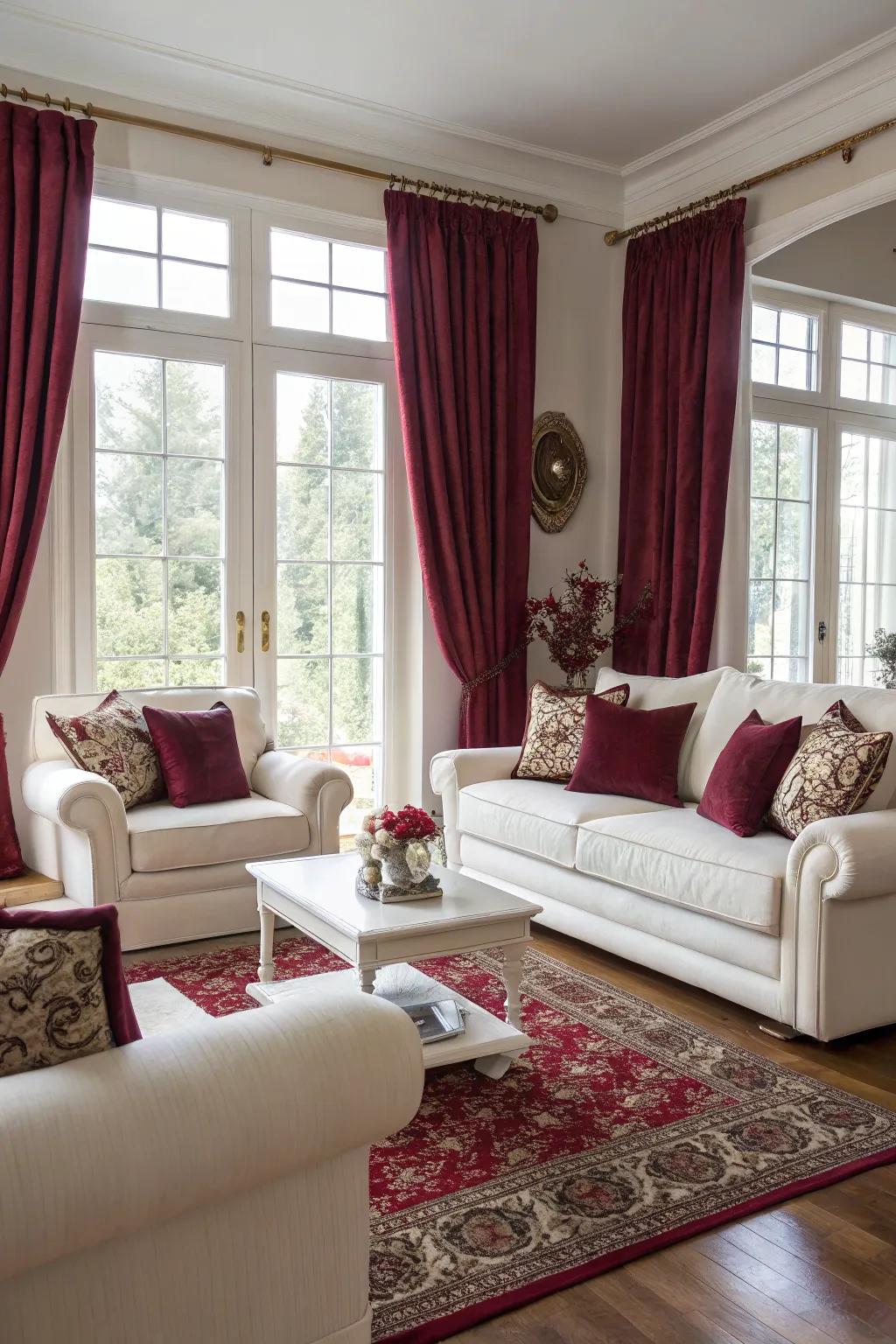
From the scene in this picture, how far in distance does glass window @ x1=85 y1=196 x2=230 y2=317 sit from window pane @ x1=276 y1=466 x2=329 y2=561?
0.79 metres

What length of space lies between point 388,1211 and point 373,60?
432cm

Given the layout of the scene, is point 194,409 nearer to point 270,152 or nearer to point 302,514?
point 302,514

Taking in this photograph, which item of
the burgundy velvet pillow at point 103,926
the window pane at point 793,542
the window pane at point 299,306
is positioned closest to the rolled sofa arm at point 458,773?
the window pane at point 299,306

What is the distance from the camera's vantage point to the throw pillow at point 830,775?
10.8 feet

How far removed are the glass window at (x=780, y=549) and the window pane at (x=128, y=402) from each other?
9.92 ft

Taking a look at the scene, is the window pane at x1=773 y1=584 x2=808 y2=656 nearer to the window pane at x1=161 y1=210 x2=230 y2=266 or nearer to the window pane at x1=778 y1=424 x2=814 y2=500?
the window pane at x1=778 y1=424 x2=814 y2=500

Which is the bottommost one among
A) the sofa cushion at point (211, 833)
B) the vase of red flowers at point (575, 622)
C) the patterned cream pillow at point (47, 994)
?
the sofa cushion at point (211, 833)

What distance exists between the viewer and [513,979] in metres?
2.98

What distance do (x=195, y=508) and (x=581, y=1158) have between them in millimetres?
3414

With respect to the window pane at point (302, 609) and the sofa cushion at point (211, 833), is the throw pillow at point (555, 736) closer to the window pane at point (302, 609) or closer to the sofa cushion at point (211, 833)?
the sofa cushion at point (211, 833)

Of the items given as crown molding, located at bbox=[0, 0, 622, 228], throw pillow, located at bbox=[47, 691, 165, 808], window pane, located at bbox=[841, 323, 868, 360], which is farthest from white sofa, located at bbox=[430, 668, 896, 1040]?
window pane, located at bbox=[841, 323, 868, 360]

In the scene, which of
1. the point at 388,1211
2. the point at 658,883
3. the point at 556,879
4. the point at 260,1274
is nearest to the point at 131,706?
the point at 556,879

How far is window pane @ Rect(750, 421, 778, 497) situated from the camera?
595 centimetres

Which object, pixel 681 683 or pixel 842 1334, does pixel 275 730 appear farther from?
pixel 842 1334
